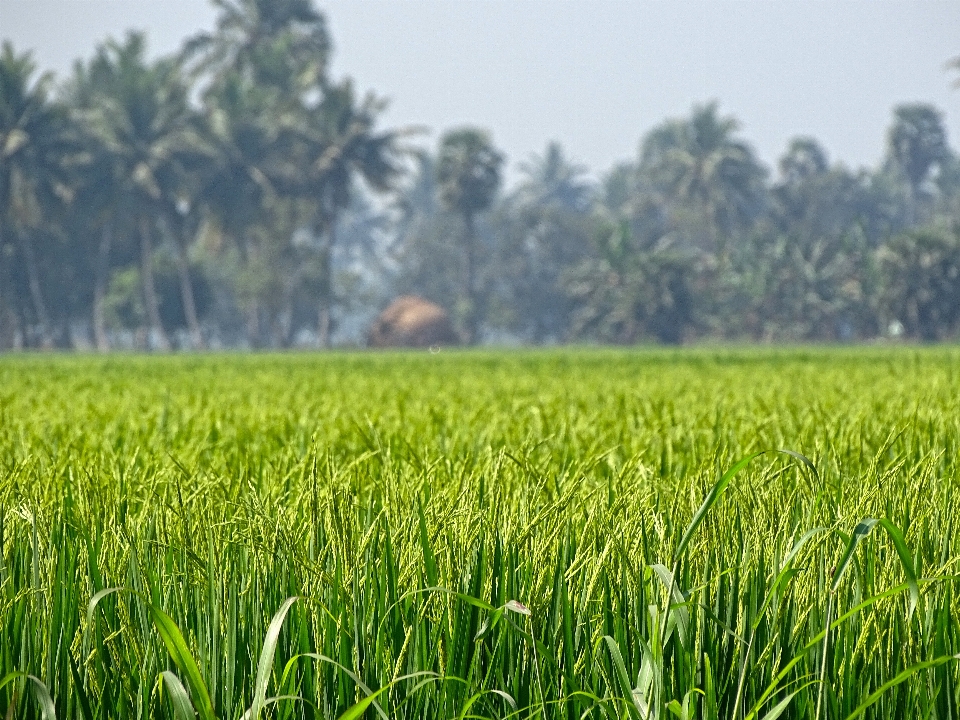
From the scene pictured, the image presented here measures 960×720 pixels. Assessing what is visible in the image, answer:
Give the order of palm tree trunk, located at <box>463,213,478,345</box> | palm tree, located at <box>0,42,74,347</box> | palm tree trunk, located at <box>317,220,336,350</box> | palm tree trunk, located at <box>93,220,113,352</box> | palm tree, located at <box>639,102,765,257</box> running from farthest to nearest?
palm tree, located at <box>639,102,765,257</box> < palm tree trunk, located at <box>463,213,478,345</box> < palm tree trunk, located at <box>317,220,336,350</box> < palm tree trunk, located at <box>93,220,113,352</box> < palm tree, located at <box>0,42,74,347</box>

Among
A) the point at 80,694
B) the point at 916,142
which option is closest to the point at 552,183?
the point at 916,142

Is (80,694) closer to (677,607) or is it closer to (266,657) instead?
(266,657)

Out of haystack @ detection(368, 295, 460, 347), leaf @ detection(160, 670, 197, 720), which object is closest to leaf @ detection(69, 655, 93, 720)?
leaf @ detection(160, 670, 197, 720)

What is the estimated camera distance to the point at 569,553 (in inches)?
84.7

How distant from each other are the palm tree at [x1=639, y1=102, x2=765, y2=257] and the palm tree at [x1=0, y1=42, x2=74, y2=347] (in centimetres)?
3061

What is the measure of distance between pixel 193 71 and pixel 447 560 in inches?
2091

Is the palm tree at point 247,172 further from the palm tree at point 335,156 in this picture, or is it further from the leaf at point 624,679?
the leaf at point 624,679

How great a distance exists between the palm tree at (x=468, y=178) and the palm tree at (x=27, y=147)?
59.5 feet

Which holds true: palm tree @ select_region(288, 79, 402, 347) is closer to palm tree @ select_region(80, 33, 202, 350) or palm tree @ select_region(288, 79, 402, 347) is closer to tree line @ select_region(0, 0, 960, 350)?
tree line @ select_region(0, 0, 960, 350)

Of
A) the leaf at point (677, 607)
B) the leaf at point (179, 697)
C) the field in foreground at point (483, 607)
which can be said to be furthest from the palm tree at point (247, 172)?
the leaf at point (179, 697)

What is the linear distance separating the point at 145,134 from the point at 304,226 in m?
10.5

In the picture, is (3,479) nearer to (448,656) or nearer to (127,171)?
(448,656)

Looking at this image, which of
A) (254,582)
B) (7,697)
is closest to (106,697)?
(7,697)

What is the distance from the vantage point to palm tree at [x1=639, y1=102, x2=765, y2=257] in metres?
59.8
